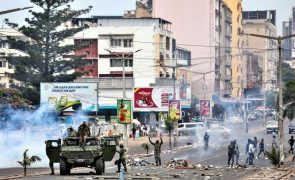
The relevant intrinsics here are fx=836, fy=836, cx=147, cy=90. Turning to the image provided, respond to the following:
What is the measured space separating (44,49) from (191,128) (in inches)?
941

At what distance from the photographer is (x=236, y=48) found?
186m

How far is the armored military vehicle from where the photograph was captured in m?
44.2

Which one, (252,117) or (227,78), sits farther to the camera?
(227,78)

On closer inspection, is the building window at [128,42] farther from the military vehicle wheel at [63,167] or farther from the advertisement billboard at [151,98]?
the military vehicle wheel at [63,167]

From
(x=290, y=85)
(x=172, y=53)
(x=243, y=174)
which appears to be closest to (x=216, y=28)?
(x=172, y=53)

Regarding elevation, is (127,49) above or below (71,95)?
above

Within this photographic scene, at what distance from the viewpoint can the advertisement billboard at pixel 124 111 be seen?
243 ft

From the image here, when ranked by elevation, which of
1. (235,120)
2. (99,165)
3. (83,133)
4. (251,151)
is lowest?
(99,165)

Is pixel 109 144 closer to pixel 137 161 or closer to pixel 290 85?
pixel 137 161

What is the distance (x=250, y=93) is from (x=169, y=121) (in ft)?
356

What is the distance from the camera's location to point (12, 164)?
189 ft

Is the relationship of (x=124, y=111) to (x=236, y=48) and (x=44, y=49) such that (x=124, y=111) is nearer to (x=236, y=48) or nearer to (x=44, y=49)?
(x=44, y=49)

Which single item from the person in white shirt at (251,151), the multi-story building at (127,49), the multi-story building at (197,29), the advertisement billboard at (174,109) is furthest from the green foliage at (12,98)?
the multi-story building at (197,29)

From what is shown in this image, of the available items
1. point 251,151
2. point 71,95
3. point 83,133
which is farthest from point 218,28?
point 83,133
